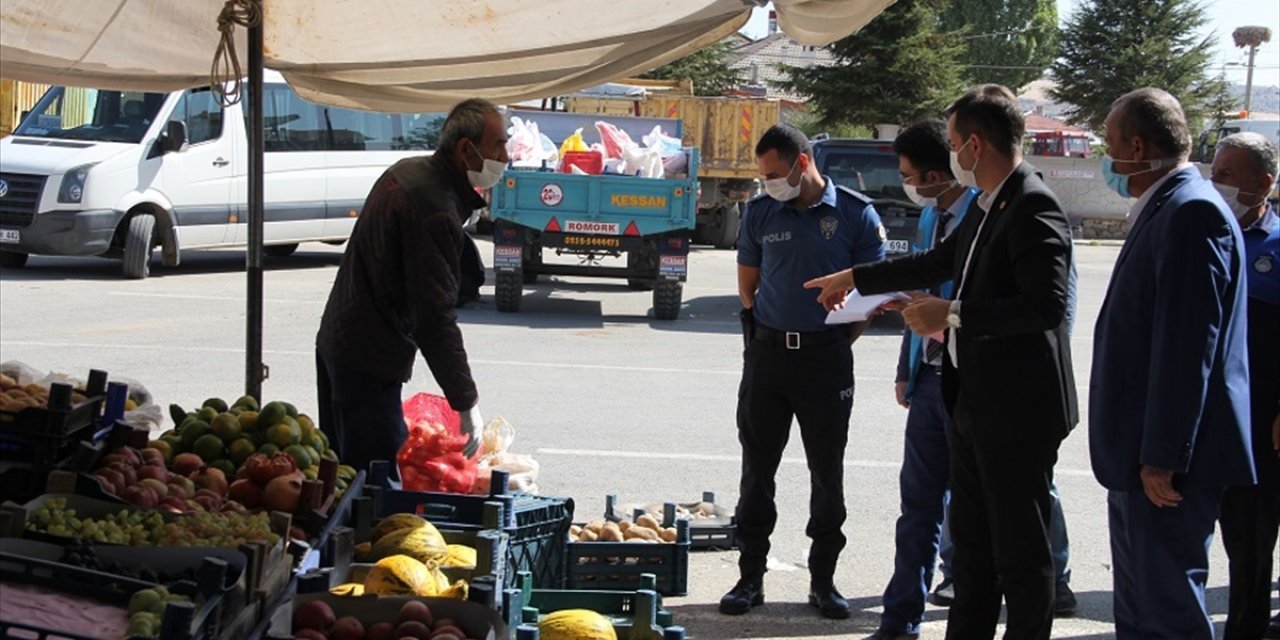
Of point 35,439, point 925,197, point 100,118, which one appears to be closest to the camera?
point 35,439

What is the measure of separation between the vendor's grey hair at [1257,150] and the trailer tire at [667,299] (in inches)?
399

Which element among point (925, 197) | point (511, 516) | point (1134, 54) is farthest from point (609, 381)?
point (1134, 54)

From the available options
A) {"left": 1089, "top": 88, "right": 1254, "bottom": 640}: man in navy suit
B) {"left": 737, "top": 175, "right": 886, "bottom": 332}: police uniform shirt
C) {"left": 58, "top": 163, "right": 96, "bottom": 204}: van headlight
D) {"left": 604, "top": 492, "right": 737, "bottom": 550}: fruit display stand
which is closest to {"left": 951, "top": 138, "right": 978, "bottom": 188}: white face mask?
{"left": 1089, "top": 88, "right": 1254, "bottom": 640}: man in navy suit

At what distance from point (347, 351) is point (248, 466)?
82 centimetres

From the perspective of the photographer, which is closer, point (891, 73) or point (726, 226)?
point (726, 226)

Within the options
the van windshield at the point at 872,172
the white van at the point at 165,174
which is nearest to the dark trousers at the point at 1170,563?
the van windshield at the point at 872,172

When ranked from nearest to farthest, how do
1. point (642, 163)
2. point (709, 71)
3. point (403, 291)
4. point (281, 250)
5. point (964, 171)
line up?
point (964, 171) < point (403, 291) < point (642, 163) < point (281, 250) < point (709, 71)

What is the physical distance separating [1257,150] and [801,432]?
84.0 inches

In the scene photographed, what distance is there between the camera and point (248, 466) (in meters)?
4.67

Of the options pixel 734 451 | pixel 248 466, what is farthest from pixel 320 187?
pixel 248 466

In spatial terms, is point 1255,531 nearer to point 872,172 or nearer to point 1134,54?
point 872,172

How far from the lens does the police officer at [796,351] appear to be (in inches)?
238

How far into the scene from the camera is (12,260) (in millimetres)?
17625

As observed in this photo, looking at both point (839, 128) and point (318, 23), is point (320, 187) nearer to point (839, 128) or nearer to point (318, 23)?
point (318, 23)
